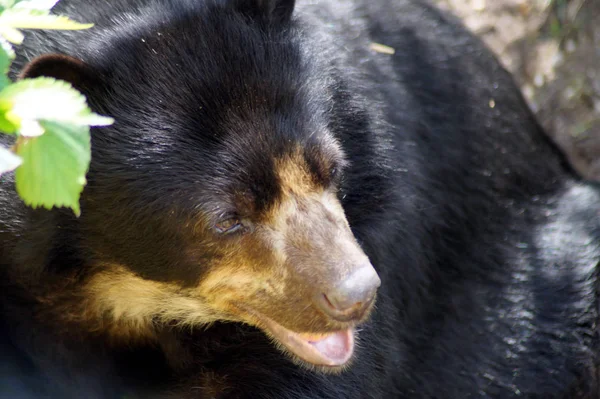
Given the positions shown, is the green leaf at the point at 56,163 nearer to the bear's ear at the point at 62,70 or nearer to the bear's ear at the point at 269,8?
the bear's ear at the point at 62,70

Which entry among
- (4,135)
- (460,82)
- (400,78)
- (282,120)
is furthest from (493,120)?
(4,135)

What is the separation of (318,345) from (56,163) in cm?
171

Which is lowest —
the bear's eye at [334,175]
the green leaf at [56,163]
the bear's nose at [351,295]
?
the bear's nose at [351,295]

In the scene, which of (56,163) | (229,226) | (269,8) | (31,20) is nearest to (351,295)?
(229,226)

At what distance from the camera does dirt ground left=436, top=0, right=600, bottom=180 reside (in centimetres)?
685

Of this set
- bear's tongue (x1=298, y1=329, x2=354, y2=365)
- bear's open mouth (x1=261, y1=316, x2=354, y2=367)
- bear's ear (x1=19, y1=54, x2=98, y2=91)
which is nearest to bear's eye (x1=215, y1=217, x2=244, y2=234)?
bear's open mouth (x1=261, y1=316, x2=354, y2=367)

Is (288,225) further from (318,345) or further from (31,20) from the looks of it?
(31,20)

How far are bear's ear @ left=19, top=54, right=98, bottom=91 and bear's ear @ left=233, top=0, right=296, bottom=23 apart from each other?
631mm

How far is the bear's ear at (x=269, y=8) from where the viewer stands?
11.1ft

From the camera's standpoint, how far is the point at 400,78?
4.56 m

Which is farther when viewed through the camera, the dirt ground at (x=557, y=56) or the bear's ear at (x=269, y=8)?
the dirt ground at (x=557, y=56)

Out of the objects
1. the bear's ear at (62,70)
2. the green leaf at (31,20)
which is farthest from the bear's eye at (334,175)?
the green leaf at (31,20)

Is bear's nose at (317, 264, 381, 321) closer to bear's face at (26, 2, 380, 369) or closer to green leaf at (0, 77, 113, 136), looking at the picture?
bear's face at (26, 2, 380, 369)

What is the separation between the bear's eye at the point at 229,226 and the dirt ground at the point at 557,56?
13.7ft
